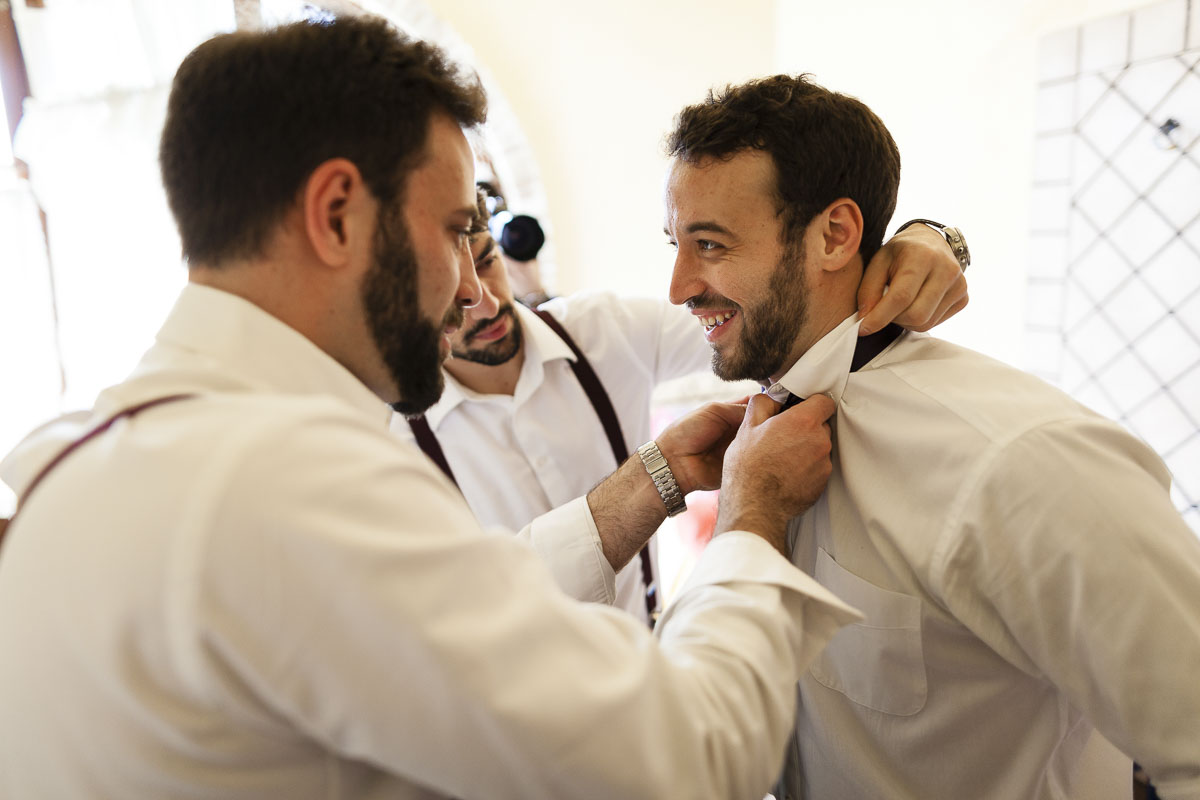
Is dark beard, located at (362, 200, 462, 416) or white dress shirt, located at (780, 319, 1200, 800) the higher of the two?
dark beard, located at (362, 200, 462, 416)

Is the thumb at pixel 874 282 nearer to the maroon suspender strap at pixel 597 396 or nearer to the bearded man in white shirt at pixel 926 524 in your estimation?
the bearded man in white shirt at pixel 926 524

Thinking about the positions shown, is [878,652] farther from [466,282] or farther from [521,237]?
[521,237]

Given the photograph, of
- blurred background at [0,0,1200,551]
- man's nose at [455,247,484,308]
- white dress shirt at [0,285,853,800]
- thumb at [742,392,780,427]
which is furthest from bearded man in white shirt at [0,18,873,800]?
blurred background at [0,0,1200,551]

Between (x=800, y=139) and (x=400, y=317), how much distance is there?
725 millimetres

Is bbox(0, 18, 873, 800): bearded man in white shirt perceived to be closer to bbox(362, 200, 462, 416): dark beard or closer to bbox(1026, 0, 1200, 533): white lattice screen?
bbox(362, 200, 462, 416): dark beard

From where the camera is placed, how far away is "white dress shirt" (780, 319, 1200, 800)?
873mm

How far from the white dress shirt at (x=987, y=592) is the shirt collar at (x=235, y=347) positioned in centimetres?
76

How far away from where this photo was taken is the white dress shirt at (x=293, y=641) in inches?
23.4

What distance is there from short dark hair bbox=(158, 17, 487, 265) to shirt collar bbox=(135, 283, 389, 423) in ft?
0.23

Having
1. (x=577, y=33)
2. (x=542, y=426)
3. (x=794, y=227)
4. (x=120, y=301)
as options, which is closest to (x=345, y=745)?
(x=794, y=227)

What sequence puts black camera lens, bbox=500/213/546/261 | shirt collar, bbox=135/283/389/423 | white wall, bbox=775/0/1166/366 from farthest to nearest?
1. white wall, bbox=775/0/1166/366
2. black camera lens, bbox=500/213/546/261
3. shirt collar, bbox=135/283/389/423

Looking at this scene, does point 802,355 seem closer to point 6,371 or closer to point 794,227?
point 794,227

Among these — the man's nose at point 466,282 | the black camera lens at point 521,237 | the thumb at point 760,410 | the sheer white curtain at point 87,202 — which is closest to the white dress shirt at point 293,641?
the man's nose at point 466,282

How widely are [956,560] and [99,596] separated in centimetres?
93
